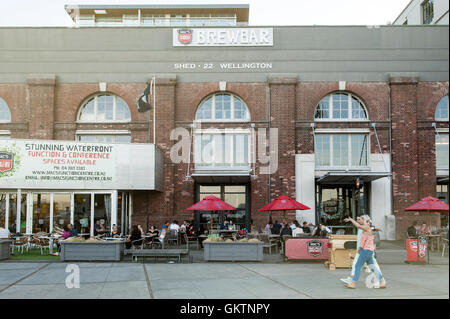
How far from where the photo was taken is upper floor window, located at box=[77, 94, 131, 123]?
2989 cm

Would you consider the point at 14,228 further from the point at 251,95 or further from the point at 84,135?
the point at 251,95

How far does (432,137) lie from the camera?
29266 millimetres

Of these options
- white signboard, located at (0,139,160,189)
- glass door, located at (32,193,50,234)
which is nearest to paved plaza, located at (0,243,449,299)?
white signboard, located at (0,139,160,189)

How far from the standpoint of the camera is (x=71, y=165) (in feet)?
79.6

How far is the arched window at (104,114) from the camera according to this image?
2972 centimetres

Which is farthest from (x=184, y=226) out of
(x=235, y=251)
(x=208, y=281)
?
(x=208, y=281)

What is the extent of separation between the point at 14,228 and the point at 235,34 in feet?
51.4

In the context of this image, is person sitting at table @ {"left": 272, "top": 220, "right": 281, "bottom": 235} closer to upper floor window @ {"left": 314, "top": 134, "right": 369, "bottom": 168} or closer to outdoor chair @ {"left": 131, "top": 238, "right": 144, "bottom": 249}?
upper floor window @ {"left": 314, "top": 134, "right": 369, "bottom": 168}

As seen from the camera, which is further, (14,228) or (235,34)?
(235,34)

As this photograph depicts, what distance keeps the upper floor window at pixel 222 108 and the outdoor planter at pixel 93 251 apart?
498 inches

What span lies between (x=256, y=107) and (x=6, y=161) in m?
13.3

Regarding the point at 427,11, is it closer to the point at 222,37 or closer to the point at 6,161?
the point at 222,37
